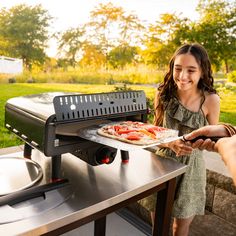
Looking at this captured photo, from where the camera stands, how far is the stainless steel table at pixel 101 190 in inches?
27.3

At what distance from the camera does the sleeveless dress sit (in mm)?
1391

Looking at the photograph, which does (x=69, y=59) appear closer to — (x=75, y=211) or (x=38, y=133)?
(x=38, y=133)

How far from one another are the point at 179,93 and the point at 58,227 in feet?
3.44

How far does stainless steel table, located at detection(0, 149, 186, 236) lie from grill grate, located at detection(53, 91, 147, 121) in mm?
237

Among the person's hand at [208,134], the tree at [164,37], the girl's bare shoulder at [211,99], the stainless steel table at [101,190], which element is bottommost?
the stainless steel table at [101,190]

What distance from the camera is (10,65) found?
2158 mm

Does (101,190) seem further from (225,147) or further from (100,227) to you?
Result: (100,227)

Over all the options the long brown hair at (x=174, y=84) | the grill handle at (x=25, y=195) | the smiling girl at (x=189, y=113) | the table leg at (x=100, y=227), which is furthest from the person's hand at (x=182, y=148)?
the table leg at (x=100, y=227)

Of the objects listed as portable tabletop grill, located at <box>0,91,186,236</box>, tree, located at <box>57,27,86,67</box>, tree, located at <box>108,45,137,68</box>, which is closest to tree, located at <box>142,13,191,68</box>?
tree, located at <box>108,45,137,68</box>

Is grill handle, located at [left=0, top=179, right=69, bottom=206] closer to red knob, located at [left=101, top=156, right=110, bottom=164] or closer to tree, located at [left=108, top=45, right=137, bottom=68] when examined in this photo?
red knob, located at [left=101, top=156, right=110, bottom=164]

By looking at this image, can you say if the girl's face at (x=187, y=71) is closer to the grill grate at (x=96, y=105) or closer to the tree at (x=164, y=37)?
the grill grate at (x=96, y=105)

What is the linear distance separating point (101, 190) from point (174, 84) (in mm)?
892

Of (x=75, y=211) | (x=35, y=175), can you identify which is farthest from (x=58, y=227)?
(x=35, y=175)

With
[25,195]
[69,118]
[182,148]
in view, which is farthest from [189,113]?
[25,195]
